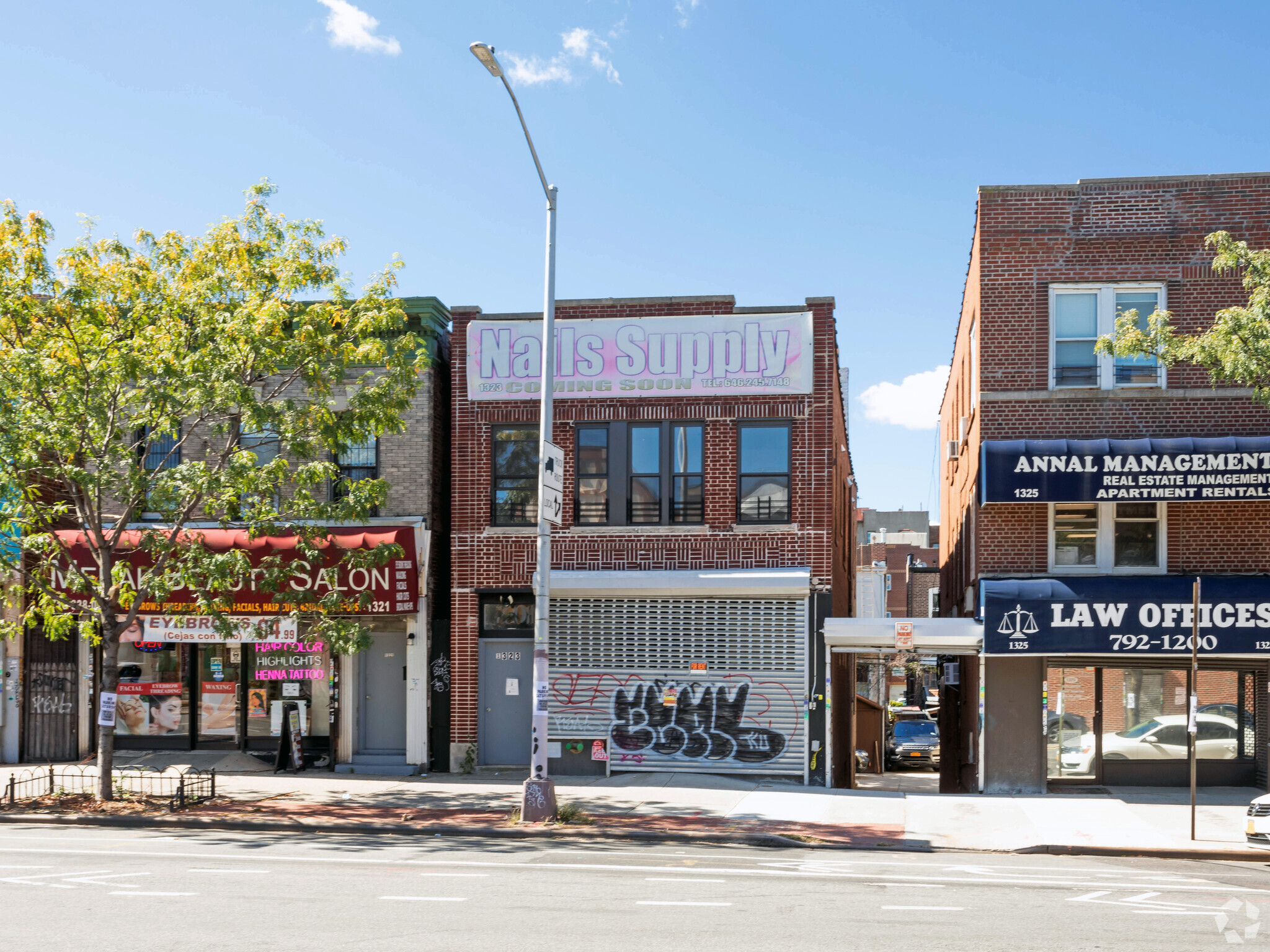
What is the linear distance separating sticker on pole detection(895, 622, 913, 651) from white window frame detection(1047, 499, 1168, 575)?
2.76 m

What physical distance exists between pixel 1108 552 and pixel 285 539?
1380 centimetres

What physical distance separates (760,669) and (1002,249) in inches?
320

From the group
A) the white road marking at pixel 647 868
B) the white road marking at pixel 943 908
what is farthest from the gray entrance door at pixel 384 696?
the white road marking at pixel 943 908

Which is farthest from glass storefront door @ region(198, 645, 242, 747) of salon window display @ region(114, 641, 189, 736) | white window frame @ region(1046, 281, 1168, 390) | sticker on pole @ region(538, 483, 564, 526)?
white window frame @ region(1046, 281, 1168, 390)

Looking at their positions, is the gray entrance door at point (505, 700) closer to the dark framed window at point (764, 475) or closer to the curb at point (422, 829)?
the dark framed window at point (764, 475)

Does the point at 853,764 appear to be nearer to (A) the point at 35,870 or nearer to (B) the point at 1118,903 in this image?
(B) the point at 1118,903

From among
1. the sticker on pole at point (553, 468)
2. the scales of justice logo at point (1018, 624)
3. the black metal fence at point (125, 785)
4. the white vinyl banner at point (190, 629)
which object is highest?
the sticker on pole at point (553, 468)

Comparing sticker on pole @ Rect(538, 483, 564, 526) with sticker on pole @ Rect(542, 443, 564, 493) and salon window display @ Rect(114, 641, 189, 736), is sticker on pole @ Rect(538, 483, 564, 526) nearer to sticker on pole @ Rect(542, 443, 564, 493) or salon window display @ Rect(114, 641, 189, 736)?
sticker on pole @ Rect(542, 443, 564, 493)

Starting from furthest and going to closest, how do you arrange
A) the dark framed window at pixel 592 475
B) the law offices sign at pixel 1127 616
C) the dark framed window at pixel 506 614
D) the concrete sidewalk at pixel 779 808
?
1. the dark framed window at pixel 506 614
2. the dark framed window at pixel 592 475
3. the law offices sign at pixel 1127 616
4. the concrete sidewalk at pixel 779 808

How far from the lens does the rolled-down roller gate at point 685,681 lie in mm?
18531

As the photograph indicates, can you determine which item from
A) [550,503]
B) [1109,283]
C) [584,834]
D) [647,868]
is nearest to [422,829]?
[584,834]

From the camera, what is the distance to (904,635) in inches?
696

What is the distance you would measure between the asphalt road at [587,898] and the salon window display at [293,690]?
6.18 metres

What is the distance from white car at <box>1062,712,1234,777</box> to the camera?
60.0 feet
